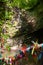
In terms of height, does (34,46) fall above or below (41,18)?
below

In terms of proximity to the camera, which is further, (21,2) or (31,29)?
(31,29)

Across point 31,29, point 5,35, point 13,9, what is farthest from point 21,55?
point 13,9

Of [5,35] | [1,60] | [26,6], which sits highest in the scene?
[26,6]

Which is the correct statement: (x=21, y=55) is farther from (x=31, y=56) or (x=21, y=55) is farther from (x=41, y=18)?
(x=41, y=18)

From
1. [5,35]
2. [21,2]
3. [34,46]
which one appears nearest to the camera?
[34,46]

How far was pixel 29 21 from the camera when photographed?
113 inches

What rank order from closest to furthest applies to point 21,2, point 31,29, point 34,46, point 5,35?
1. point 34,46
2. point 21,2
3. point 31,29
4. point 5,35

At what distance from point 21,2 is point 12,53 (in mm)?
581

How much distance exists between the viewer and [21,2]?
269 cm

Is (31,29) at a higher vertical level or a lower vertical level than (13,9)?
lower

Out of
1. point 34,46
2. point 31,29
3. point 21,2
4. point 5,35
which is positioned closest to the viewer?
point 34,46

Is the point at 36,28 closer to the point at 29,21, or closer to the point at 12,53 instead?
the point at 29,21

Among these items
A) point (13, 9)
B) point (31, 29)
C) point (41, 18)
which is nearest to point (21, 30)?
point (31, 29)

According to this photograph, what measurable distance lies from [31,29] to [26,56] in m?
0.39
